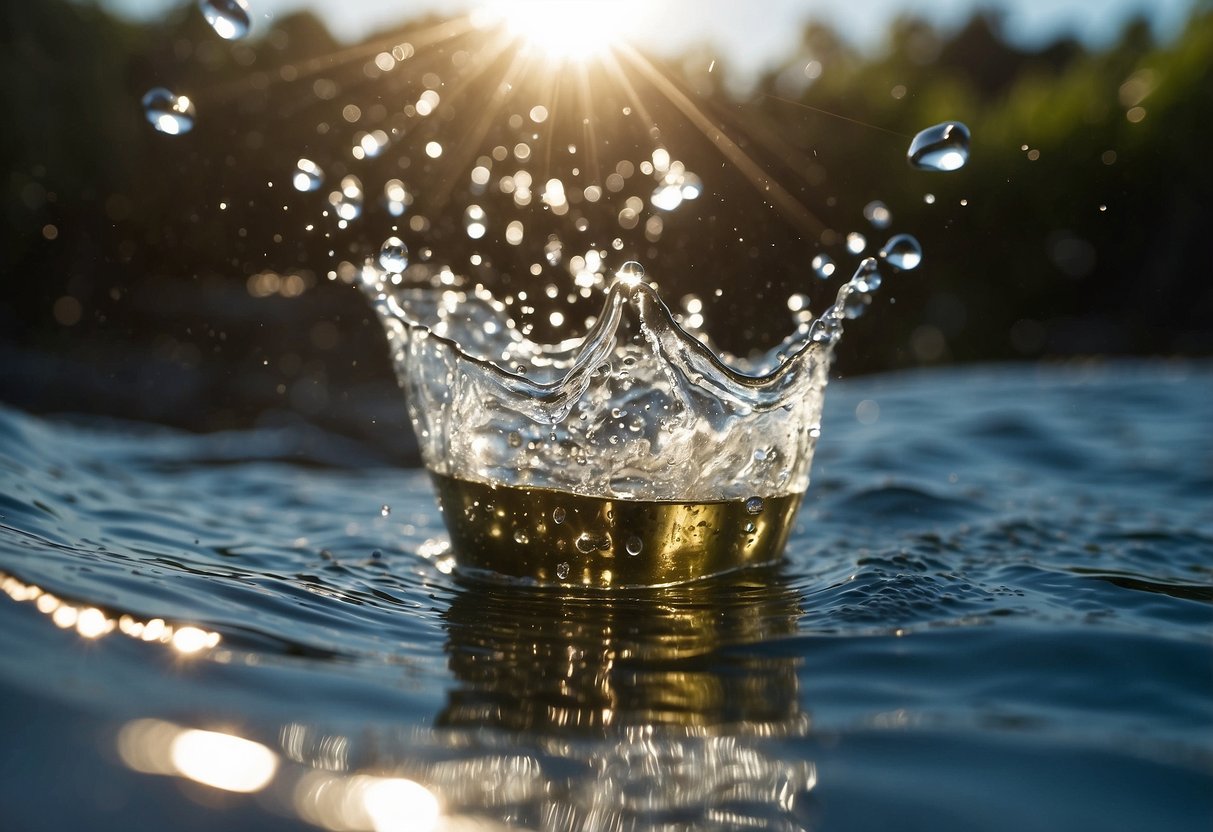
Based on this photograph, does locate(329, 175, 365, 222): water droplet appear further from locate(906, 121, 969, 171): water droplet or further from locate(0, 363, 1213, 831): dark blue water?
locate(906, 121, 969, 171): water droplet

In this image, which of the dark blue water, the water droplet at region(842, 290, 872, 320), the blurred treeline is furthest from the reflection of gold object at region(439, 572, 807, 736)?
the blurred treeline

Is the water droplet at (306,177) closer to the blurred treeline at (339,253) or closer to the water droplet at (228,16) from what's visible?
the blurred treeline at (339,253)

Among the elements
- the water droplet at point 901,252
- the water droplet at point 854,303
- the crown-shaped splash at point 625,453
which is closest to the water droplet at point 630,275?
the crown-shaped splash at point 625,453

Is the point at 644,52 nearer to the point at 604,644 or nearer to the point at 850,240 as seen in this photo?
the point at 850,240

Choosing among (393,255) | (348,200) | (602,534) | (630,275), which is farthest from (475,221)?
(602,534)

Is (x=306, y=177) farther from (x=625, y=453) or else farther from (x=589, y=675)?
(x=589, y=675)
